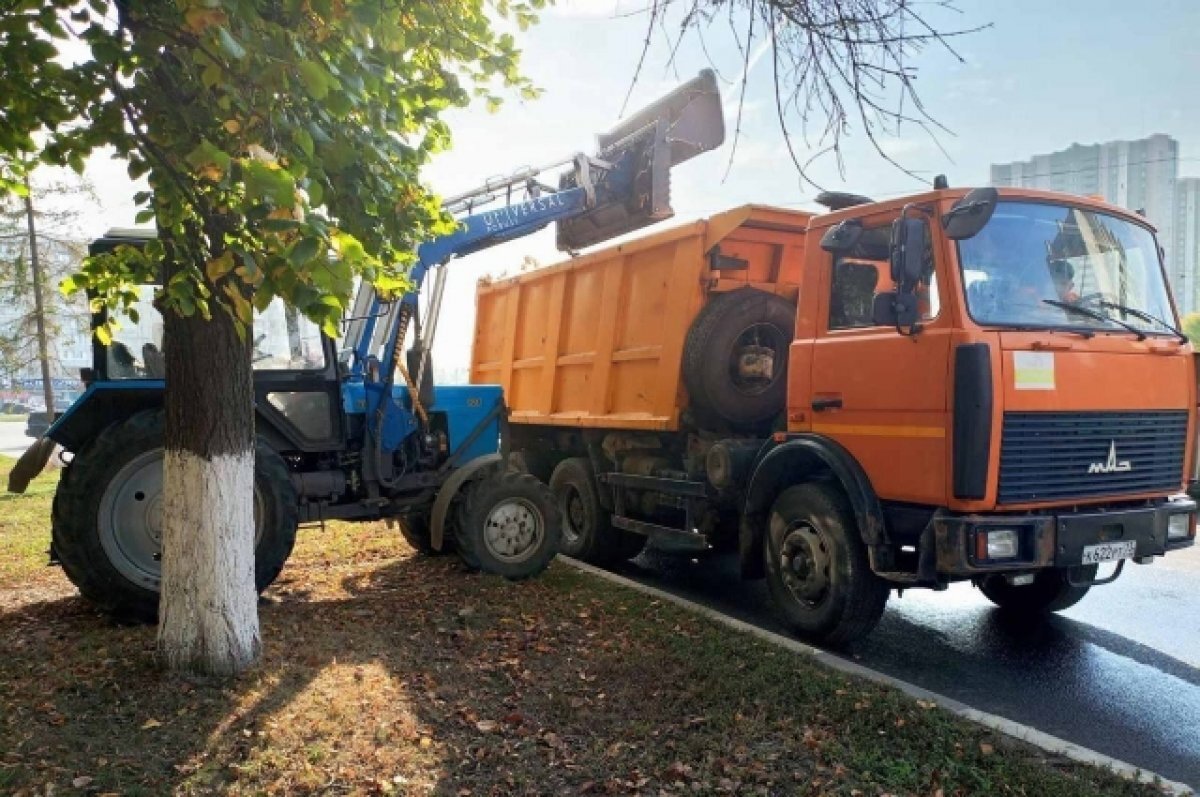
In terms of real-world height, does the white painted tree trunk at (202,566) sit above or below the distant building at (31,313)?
below

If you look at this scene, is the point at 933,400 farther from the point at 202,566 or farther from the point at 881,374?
the point at 202,566

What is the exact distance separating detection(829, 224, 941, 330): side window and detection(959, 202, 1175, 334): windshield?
20.8 inches

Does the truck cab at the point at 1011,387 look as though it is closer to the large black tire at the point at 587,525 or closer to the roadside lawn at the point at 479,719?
the roadside lawn at the point at 479,719

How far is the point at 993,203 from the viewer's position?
14.5 ft

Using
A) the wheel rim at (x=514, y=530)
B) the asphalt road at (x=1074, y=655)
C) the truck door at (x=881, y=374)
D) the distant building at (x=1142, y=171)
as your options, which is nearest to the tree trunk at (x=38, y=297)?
the wheel rim at (x=514, y=530)

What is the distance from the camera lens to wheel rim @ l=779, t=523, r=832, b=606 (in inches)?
207

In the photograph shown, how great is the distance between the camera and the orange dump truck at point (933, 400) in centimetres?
450

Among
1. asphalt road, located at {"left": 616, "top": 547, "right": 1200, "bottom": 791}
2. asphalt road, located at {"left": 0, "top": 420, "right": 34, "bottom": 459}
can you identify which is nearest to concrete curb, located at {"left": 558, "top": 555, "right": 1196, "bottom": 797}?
asphalt road, located at {"left": 616, "top": 547, "right": 1200, "bottom": 791}

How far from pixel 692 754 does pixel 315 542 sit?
5797 millimetres

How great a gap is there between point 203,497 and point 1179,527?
5419 millimetres

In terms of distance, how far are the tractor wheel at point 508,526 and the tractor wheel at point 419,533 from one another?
0.73 metres

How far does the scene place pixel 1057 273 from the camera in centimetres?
483

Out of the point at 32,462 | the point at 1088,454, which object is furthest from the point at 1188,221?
the point at 32,462

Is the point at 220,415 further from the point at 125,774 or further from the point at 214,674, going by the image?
the point at 125,774
